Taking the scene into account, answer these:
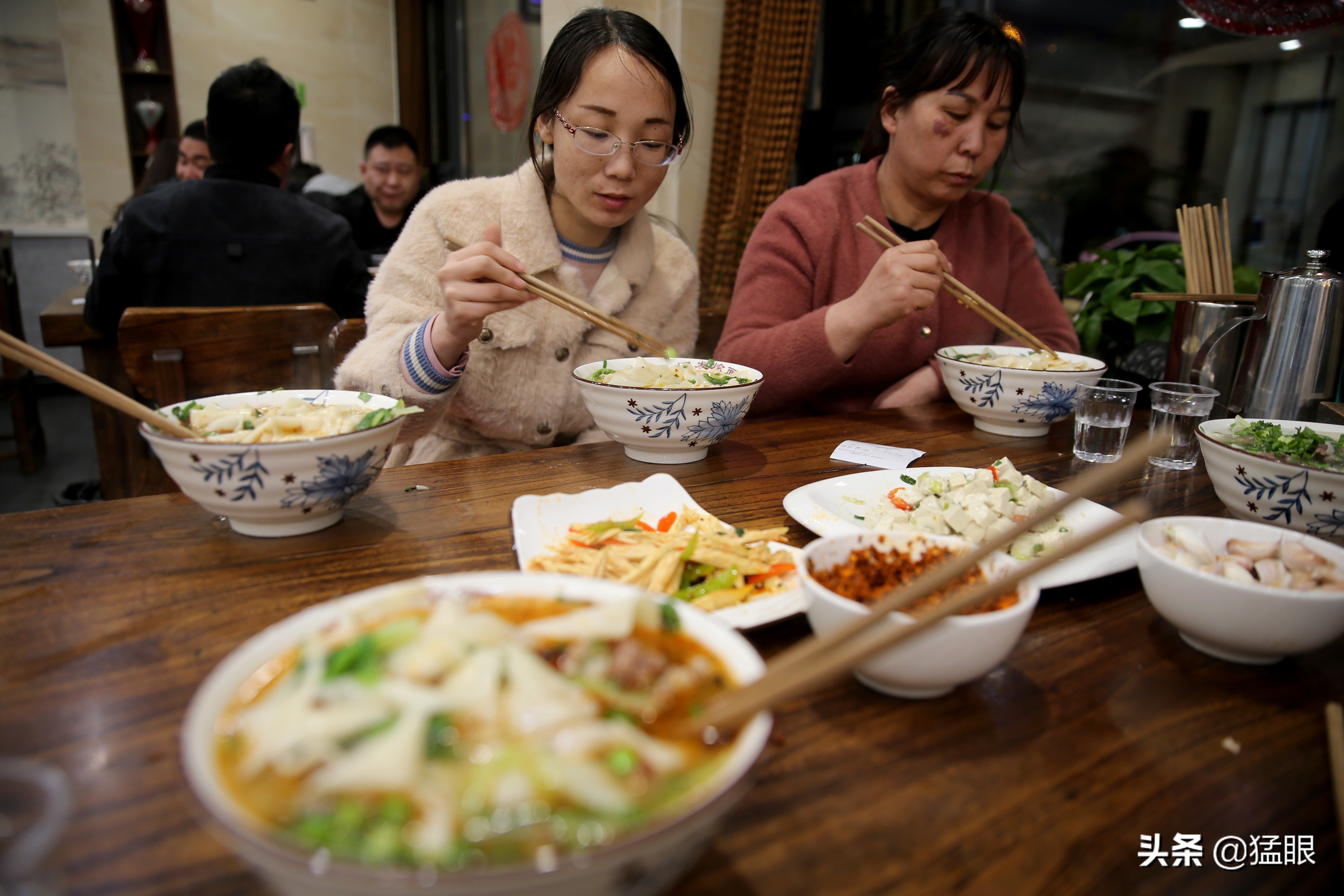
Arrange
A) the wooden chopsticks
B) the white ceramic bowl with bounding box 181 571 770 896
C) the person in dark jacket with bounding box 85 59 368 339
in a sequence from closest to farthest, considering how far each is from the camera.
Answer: the white ceramic bowl with bounding box 181 571 770 896
the wooden chopsticks
the person in dark jacket with bounding box 85 59 368 339

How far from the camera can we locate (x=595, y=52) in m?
1.86

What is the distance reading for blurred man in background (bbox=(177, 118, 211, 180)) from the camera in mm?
5066

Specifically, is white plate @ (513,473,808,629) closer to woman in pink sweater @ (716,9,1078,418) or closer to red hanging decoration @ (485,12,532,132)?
woman in pink sweater @ (716,9,1078,418)

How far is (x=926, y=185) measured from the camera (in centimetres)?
235

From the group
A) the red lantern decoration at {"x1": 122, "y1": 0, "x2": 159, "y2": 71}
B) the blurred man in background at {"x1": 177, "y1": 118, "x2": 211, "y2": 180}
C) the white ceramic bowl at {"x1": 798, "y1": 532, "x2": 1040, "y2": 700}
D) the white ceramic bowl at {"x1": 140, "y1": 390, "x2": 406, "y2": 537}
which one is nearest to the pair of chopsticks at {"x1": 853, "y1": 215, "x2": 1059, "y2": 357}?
the white ceramic bowl at {"x1": 798, "y1": 532, "x2": 1040, "y2": 700}

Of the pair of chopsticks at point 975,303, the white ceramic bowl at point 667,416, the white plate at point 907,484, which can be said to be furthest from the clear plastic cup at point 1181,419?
the white ceramic bowl at point 667,416

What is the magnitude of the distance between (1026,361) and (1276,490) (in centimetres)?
85

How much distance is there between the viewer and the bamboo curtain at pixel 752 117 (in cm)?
438

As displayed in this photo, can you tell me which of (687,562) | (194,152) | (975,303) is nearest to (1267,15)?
(975,303)

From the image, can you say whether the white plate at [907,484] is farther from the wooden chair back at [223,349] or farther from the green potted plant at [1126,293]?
the green potted plant at [1126,293]

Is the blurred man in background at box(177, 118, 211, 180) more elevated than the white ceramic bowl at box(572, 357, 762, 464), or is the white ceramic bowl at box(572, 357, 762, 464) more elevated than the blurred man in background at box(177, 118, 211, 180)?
the blurred man in background at box(177, 118, 211, 180)

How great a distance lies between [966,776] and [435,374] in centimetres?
134

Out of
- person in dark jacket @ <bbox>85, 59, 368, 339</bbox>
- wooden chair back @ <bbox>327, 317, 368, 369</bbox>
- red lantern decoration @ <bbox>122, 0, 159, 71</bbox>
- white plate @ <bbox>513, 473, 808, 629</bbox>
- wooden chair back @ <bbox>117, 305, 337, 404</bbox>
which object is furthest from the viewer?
red lantern decoration @ <bbox>122, 0, 159, 71</bbox>

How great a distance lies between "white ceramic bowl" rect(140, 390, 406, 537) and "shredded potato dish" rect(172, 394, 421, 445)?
0.10 ft
